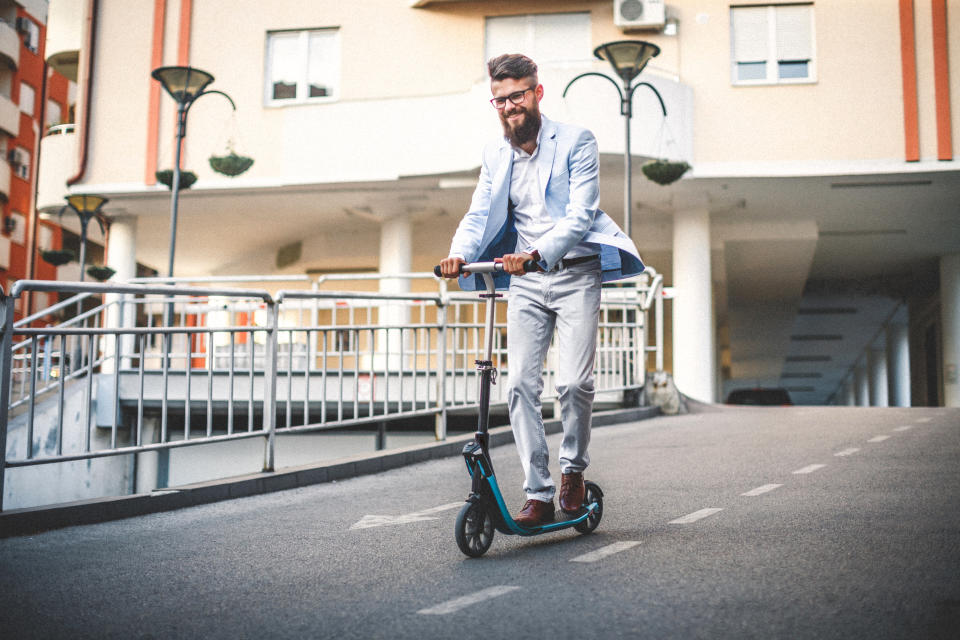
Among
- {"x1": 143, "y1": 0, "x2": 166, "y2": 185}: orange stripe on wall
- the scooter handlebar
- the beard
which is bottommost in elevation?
the scooter handlebar

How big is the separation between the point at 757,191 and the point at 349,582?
17.9m

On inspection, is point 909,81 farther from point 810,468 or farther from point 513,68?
point 513,68

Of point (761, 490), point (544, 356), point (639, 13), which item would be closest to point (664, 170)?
point (639, 13)

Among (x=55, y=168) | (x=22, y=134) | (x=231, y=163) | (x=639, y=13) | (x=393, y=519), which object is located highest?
(x=22, y=134)

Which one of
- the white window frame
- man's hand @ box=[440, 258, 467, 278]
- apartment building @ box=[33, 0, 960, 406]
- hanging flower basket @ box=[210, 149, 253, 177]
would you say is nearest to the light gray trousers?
man's hand @ box=[440, 258, 467, 278]

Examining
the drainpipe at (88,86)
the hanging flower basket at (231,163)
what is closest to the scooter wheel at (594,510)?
the hanging flower basket at (231,163)

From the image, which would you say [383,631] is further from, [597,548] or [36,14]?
[36,14]

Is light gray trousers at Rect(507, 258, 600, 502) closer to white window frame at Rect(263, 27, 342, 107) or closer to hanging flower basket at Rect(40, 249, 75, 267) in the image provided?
white window frame at Rect(263, 27, 342, 107)

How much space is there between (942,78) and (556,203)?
16.9 metres

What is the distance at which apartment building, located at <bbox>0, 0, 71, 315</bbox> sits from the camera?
36594mm

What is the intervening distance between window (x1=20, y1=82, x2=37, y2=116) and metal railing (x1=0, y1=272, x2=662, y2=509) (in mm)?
26736

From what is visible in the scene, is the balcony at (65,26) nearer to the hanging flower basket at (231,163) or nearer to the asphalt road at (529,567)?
the hanging flower basket at (231,163)

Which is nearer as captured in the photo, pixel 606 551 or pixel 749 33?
pixel 606 551

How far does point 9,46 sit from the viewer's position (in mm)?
36312
